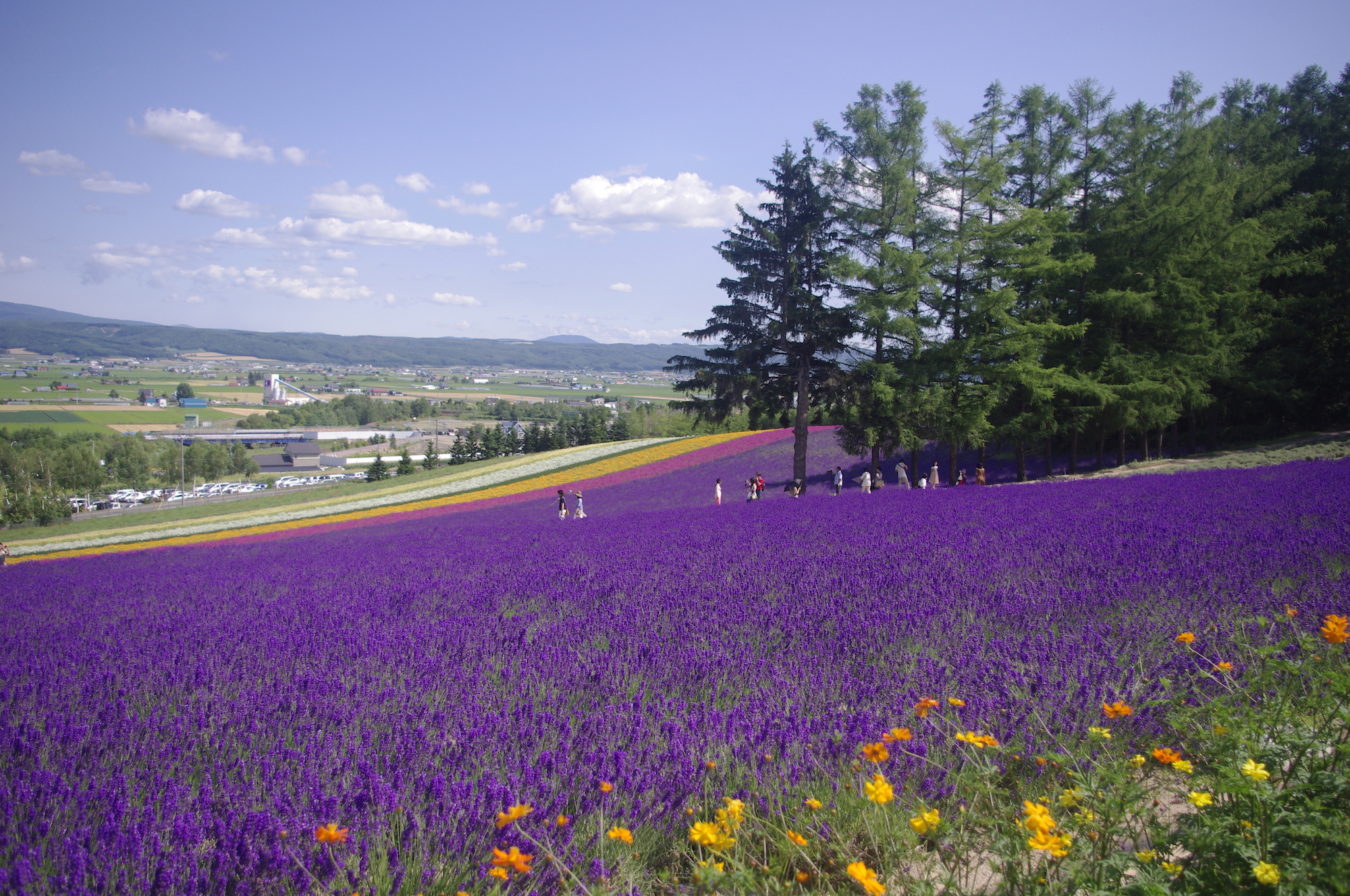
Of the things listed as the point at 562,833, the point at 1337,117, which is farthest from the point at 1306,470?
the point at 1337,117

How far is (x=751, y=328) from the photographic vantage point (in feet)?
80.2

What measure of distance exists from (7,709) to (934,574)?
20.6ft

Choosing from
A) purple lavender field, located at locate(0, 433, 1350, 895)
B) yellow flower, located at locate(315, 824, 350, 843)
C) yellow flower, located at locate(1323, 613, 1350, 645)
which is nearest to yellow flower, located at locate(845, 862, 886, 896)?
purple lavender field, located at locate(0, 433, 1350, 895)

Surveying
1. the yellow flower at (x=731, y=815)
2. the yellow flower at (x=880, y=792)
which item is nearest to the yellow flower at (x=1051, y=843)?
the yellow flower at (x=880, y=792)

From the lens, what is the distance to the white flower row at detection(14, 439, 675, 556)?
29203 mm

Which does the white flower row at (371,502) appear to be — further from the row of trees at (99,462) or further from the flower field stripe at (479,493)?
the row of trees at (99,462)

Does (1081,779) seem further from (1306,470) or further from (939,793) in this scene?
(1306,470)

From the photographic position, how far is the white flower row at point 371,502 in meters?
29.2

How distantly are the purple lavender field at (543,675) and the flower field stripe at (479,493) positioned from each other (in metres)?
19.0

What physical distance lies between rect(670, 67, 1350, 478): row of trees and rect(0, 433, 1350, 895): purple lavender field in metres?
13.3

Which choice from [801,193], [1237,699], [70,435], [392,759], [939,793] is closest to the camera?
[939,793]

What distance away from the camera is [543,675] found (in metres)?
4.19

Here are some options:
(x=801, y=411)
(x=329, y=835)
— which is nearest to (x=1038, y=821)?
(x=329, y=835)

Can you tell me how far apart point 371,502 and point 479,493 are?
5.16m
